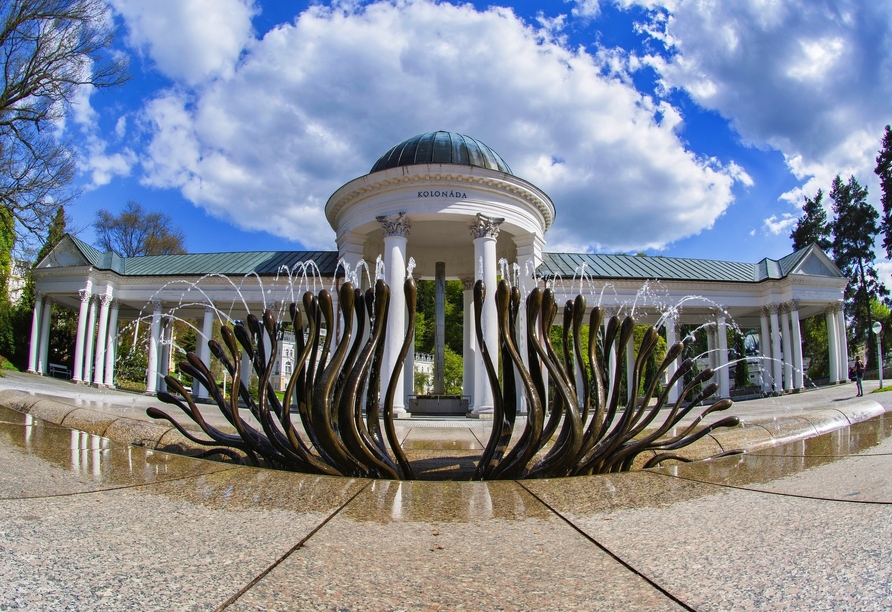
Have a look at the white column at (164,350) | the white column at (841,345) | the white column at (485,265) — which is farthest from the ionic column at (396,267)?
the white column at (841,345)

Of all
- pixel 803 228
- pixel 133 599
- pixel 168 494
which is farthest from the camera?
pixel 803 228

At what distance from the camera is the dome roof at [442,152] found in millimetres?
22938

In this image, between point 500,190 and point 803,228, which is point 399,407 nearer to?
point 500,190

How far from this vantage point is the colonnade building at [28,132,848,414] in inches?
828

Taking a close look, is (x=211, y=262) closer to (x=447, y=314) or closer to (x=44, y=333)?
(x=44, y=333)

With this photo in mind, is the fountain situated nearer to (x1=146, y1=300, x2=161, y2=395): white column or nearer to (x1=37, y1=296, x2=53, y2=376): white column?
(x1=146, y1=300, x2=161, y2=395): white column

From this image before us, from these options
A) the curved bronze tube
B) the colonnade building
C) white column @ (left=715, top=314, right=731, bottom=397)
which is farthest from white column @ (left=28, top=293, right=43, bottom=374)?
white column @ (left=715, top=314, right=731, bottom=397)

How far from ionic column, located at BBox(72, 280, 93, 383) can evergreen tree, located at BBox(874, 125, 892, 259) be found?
55790 mm

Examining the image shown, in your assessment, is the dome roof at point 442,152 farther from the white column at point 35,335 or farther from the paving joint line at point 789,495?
the white column at point 35,335

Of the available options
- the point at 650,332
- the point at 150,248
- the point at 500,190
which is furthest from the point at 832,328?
the point at 150,248

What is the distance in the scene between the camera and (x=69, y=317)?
3984 centimetres

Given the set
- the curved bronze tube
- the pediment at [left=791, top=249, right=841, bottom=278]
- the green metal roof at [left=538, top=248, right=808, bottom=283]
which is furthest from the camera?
the pediment at [left=791, top=249, right=841, bottom=278]

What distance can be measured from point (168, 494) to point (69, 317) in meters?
45.1

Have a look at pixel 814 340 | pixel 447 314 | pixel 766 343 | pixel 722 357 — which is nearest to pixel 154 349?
pixel 722 357
